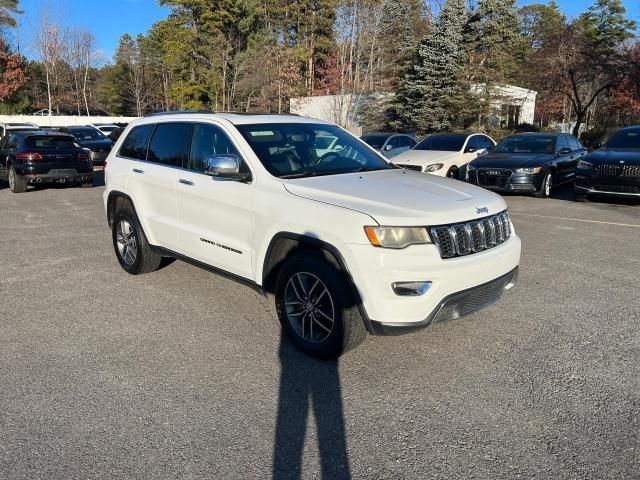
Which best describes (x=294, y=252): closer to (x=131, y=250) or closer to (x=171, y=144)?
(x=171, y=144)

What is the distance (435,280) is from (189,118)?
301 centimetres

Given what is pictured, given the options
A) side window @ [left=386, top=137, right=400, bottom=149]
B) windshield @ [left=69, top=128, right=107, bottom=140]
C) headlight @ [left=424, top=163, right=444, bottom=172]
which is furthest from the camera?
windshield @ [left=69, top=128, right=107, bottom=140]

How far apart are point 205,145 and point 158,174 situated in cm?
73

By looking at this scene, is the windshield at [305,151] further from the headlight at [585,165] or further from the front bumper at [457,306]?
the headlight at [585,165]

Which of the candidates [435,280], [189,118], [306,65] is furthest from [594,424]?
[306,65]

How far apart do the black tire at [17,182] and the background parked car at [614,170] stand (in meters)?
13.5

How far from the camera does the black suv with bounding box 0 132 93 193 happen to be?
13.5 m

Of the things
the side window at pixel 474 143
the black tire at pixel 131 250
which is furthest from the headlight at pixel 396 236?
the side window at pixel 474 143

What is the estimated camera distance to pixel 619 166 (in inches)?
411

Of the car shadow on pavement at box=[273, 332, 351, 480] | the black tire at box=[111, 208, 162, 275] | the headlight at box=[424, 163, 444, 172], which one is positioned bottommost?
the car shadow on pavement at box=[273, 332, 351, 480]

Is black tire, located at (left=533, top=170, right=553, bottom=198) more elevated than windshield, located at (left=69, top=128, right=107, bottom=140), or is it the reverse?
windshield, located at (left=69, top=128, right=107, bottom=140)

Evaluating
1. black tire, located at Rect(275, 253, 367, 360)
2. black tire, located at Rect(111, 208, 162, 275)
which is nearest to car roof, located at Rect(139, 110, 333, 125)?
black tire, located at Rect(111, 208, 162, 275)

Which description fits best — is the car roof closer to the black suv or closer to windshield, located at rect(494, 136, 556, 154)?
windshield, located at rect(494, 136, 556, 154)

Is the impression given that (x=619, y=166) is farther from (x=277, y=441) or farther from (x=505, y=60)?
(x=505, y=60)
